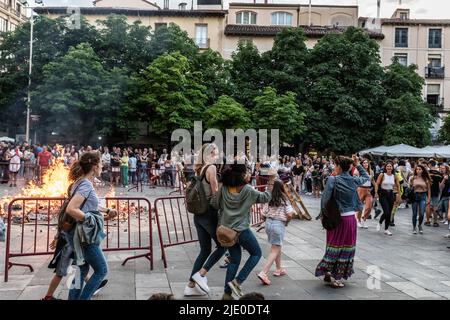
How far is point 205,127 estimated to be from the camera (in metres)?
33.4

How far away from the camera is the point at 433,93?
45.9 m

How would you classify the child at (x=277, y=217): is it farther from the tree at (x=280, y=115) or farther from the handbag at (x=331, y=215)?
the tree at (x=280, y=115)

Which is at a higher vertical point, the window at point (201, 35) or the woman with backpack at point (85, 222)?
the window at point (201, 35)

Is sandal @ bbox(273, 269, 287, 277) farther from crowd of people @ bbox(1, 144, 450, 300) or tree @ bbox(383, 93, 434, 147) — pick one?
tree @ bbox(383, 93, 434, 147)

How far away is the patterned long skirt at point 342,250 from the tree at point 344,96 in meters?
29.1

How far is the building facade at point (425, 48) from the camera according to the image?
45094 millimetres

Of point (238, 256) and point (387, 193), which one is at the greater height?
point (387, 193)

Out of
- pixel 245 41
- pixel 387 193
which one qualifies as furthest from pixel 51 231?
pixel 245 41

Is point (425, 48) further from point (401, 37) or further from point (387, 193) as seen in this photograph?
point (387, 193)

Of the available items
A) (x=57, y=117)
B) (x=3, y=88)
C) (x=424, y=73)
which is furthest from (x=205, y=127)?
(x=424, y=73)

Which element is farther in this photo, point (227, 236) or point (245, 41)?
point (245, 41)

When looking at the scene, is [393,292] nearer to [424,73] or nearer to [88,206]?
[88,206]

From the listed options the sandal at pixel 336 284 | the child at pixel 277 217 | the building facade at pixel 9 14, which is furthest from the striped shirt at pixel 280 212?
the building facade at pixel 9 14

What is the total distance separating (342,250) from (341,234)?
0.21m
